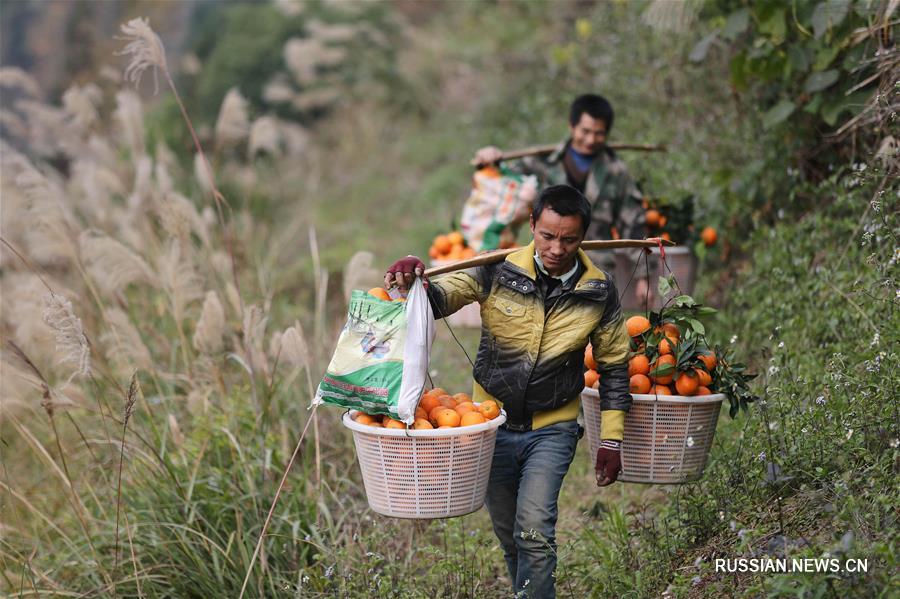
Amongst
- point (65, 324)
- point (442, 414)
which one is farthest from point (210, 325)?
point (442, 414)

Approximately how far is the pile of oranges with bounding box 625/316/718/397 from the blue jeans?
35 cm

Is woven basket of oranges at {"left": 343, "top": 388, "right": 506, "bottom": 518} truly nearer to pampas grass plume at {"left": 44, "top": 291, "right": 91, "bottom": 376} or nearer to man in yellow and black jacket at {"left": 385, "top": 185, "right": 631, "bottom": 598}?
man in yellow and black jacket at {"left": 385, "top": 185, "right": 631, "bottom": 598}

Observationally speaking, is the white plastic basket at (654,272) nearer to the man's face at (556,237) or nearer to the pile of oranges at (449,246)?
the pile of oranges at (449,246)

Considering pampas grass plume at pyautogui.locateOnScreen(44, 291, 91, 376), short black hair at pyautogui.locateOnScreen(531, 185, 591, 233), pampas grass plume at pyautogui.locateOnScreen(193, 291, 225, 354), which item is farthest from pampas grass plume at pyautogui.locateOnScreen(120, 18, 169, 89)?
short black hair at pyautogui.locateOnScreen(531, 185, 591, 233)

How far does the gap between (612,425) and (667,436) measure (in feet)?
1.08

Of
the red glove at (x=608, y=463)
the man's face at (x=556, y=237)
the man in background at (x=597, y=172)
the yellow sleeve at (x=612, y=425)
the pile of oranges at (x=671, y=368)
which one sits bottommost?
the red glove at (x=608, y=463)

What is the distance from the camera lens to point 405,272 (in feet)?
13.0

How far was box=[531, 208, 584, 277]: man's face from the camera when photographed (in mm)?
4012

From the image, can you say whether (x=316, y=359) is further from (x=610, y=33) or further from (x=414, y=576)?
(x=610, y=33)

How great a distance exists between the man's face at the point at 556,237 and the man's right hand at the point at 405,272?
0.50 m

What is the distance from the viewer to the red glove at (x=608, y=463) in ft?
13.4

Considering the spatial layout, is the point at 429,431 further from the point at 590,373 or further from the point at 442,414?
the point at 590,373

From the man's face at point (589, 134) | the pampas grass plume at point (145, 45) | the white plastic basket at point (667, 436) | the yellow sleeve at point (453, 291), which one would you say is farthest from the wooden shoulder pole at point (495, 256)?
the man's face at point (589, 134)

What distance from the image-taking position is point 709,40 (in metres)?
6.88
